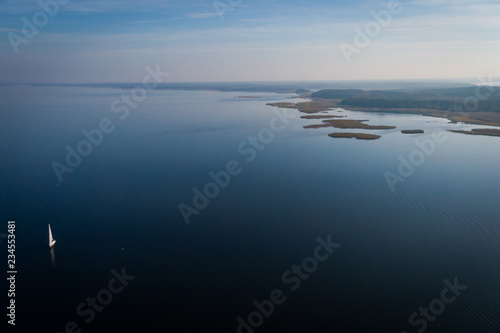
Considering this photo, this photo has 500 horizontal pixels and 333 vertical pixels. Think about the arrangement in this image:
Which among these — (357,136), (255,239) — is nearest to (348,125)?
(357,136)

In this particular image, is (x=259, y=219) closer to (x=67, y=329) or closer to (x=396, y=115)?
(x=67, y=329)

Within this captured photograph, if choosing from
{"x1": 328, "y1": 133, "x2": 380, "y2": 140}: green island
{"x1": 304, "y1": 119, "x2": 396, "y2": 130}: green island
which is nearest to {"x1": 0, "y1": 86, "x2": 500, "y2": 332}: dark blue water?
{"x1": 328, "y1": 133, "x2": 380, "y2": 140}: green island

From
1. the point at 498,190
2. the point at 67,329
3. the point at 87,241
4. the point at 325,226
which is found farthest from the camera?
the point at 498,190

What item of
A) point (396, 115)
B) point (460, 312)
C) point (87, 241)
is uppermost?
point (396, 115)

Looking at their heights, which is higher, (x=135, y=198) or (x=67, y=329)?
(x=135, y=198)

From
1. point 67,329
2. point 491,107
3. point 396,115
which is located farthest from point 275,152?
point 491,107

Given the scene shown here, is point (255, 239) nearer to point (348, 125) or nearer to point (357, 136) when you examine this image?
point (357, 136)

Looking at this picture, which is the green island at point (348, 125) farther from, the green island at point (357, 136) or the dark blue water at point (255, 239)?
the dark blue water at point (255, 239)

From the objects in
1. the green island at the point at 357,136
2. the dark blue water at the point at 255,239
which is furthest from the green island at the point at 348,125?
the dark blue water at the point at 255,239

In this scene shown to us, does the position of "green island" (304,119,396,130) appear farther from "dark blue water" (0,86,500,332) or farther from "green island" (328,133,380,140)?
"dark blue water" (0,86,500,332)
